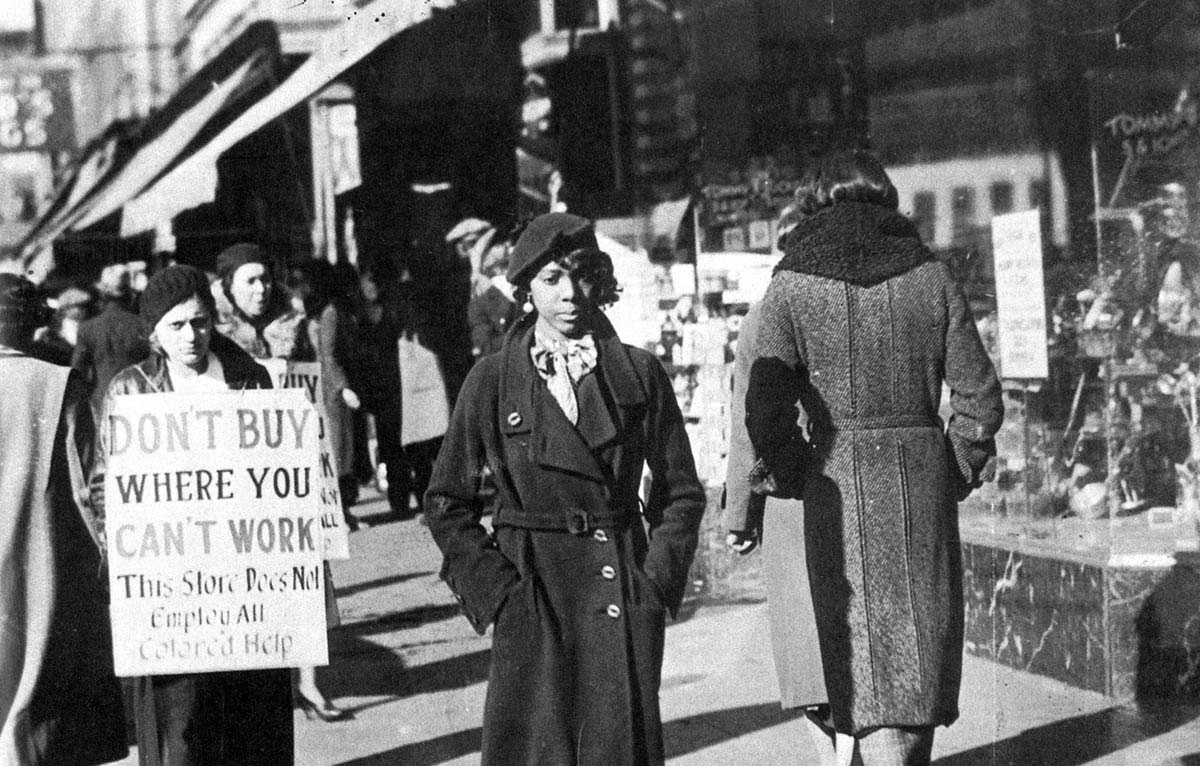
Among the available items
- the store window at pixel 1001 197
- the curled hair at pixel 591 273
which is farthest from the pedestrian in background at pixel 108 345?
the store window at pixel 1001 197

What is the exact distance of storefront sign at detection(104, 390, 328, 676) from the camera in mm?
4867

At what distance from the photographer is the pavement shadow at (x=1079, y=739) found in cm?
553

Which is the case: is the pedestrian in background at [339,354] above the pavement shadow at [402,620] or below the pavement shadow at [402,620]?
above

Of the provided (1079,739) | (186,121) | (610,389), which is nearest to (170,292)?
(610,389)

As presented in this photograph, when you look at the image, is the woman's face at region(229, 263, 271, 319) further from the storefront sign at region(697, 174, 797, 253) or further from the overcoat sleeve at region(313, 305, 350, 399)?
the storefront sign at region(697, 174, 797, 253)

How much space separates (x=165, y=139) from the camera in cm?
938

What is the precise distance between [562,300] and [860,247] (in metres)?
0.85

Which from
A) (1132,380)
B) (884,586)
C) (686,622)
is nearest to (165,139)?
(686,622)

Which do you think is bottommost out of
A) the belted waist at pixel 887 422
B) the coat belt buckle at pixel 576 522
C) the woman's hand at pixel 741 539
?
the woman's hand at pixel 741 539

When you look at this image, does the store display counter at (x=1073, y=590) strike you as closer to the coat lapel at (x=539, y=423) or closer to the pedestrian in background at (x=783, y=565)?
the pedestrian in background at (x=783, y=565)

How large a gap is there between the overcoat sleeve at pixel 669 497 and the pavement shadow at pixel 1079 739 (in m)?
1.82

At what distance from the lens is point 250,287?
18.0ft

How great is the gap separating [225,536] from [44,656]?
0.67 meters

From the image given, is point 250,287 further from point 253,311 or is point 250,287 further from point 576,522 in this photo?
point 576,522
